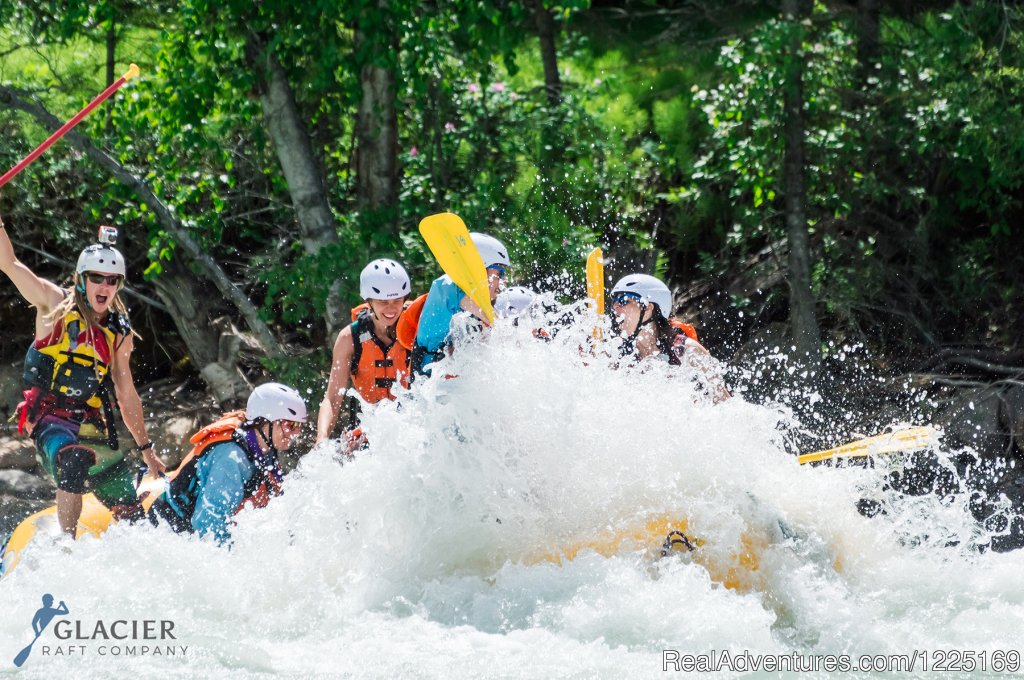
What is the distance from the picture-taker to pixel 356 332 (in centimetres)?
630

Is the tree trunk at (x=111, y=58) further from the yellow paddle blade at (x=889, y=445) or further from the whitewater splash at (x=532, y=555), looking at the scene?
the yellow paddle blade at (x=889, y=445)

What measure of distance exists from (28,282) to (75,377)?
1.68 ft

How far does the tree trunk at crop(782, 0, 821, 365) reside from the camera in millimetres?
8250

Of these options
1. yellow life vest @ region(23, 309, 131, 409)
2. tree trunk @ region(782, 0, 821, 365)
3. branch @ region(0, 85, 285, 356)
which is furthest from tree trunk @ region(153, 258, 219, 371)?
tree trunk @ region(782, 0, 821, 365)

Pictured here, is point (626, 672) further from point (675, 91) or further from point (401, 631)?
point (675, 91)

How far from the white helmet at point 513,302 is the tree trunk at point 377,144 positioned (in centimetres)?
268

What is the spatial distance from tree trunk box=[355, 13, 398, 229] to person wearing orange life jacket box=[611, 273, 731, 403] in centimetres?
Result: 268

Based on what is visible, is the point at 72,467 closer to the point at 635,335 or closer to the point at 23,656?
the point at 23,656

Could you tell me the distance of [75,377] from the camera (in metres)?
5.98

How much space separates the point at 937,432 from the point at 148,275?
5.43 metres

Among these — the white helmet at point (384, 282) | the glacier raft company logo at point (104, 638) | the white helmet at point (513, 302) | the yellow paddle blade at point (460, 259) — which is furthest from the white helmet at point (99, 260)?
the white helmet at point (513, 302)

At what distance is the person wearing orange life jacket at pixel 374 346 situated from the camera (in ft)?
20.4

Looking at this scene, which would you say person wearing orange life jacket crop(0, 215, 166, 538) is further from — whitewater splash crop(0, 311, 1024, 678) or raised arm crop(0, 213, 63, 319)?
Result: whitewater splash crop(0, 311, 1024, 678)

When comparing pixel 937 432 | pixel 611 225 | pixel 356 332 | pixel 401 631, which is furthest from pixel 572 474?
pixel 611 225
